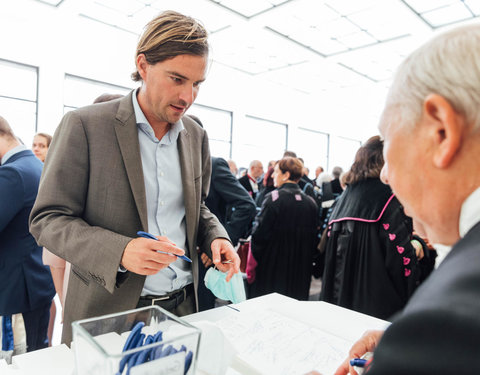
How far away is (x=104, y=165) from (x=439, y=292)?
1007 millimetres

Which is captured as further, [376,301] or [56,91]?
[56,91]

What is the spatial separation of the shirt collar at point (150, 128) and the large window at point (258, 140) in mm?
9402

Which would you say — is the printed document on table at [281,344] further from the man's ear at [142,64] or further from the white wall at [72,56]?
the white wall at [72,56]

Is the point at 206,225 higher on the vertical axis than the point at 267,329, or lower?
higher

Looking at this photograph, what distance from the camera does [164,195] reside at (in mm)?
1246

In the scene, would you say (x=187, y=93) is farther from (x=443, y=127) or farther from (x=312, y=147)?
(x=312, y=147)

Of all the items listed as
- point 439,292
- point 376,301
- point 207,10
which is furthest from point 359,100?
point 439,292

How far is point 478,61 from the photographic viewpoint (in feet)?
1.45

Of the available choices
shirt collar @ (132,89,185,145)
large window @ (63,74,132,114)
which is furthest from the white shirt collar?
large window @ (63,74,132,114)

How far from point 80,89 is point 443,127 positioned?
8.36 metres

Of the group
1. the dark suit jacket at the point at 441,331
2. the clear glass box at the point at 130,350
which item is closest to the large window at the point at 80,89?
the clear glass box at the point at 130,350

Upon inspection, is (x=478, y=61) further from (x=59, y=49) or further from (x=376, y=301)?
(x=59, y=49)

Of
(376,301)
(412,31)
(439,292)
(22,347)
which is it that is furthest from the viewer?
(412,31)

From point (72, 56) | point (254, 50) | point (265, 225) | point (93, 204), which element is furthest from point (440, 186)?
point (254, 50)
